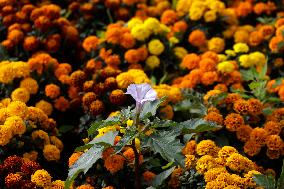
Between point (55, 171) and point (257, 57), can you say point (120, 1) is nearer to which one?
point (257, 57)

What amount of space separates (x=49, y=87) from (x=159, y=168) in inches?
46.0

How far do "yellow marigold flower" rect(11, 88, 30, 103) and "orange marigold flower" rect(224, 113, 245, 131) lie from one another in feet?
4.41

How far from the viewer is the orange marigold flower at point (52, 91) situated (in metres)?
3.96

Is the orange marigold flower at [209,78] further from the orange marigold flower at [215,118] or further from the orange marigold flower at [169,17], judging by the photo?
the orange marigold flower at [169,17]

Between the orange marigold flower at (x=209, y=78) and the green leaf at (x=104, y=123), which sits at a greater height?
the green leaf at (x=104, y=123)

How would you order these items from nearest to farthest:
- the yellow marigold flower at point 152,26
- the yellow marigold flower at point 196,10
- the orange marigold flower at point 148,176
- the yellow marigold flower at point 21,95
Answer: the orange marigold flower at point 148,176, the yellow marigold flower at point 21,95, the yellow marigold flower at point 152,26, the yellow marigold flower at point 196,10

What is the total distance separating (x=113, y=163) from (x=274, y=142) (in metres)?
1.00

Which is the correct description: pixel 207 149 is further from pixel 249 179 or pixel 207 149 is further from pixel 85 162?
pixel 85 162

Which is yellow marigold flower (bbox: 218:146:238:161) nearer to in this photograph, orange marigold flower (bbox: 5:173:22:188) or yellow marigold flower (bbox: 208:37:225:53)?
orange marigold flower (bbox: 5:173:22:188)

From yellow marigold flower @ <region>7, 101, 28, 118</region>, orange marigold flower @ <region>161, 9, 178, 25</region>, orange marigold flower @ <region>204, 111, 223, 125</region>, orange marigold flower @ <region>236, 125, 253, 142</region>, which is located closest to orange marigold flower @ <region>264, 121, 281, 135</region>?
orange marigold flower @ <region>236, 125, 253, 142</region>

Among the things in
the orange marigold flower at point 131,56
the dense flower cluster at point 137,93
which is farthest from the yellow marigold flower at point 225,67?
the orange marigold flower at point 131,56

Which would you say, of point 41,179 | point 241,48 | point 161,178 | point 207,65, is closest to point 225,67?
point 207,65

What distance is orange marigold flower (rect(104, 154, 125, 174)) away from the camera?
2.93 m

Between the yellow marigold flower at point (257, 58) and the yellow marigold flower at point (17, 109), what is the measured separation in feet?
5.90
